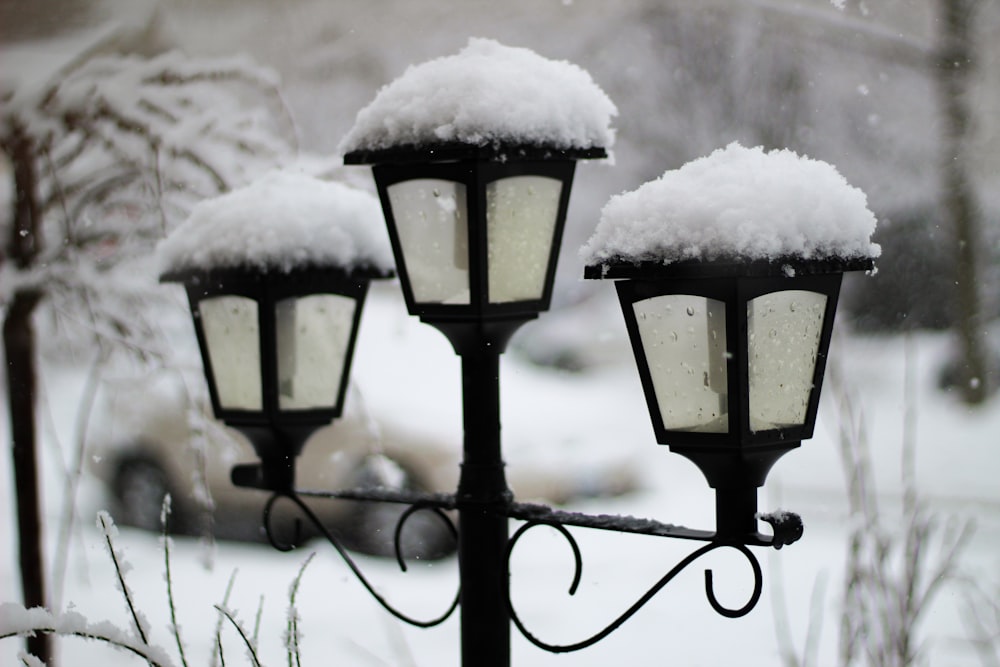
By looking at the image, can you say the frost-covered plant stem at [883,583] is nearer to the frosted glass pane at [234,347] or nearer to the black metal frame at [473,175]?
the black metal frame at [473,175]

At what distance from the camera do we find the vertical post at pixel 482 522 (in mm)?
1304

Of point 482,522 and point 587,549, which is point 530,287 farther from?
point 587,549

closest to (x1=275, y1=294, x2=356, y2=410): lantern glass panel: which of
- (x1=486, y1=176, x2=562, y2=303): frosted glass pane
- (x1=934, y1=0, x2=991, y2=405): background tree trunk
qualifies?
(x1=486, y1=176, x2=562, y2=303): frosted glass pane

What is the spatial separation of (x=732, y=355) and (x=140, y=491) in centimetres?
261

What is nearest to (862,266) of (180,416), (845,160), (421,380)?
(845,160)

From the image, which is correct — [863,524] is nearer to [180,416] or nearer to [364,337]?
[364,337]

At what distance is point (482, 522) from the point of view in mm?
1305

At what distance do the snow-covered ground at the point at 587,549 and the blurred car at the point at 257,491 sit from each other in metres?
0.07

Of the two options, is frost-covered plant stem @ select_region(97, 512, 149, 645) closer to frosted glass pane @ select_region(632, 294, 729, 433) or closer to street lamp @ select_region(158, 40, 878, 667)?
street lamp @ select_region(158, 40, 878, 667)

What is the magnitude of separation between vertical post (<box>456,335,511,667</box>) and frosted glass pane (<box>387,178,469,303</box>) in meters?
0.10

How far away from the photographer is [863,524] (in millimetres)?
2184

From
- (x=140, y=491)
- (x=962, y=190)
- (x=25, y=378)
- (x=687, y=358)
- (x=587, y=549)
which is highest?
(x=962, y=190)

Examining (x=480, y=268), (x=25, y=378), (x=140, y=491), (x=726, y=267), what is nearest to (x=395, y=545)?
(x=480, y=268)

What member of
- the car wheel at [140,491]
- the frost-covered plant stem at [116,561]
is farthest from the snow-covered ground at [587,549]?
the frost-covered plant stem at [116,561]
